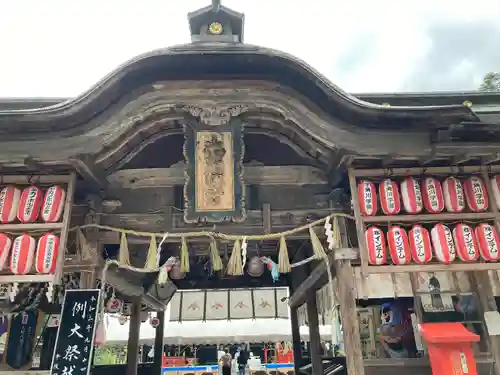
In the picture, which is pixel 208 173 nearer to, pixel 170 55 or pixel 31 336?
pixel 170 55

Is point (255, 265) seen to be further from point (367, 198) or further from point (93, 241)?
point (93, 241)

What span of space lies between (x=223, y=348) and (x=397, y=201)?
830 inches

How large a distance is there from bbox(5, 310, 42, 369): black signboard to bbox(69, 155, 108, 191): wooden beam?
5.65 meters

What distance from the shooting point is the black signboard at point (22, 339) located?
9.12m

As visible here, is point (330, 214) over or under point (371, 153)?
under

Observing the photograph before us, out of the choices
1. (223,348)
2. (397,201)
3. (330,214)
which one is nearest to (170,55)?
(330,214)

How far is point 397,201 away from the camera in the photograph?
230 inches

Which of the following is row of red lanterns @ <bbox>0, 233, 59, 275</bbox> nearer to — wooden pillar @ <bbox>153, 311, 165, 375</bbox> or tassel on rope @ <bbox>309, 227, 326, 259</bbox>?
tassel on rope @ <bbox>309, 227, 326, 259</bbox>

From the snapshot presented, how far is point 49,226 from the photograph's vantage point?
557cm

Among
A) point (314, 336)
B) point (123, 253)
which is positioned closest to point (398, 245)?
point (123, 253)

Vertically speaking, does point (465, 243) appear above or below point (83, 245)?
below

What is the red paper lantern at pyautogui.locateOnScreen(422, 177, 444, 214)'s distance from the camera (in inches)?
228

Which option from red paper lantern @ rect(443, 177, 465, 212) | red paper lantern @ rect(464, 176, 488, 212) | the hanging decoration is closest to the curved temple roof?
red paper lantern @ rect(443, 177, 465, 212)

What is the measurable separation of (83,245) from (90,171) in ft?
4.13
